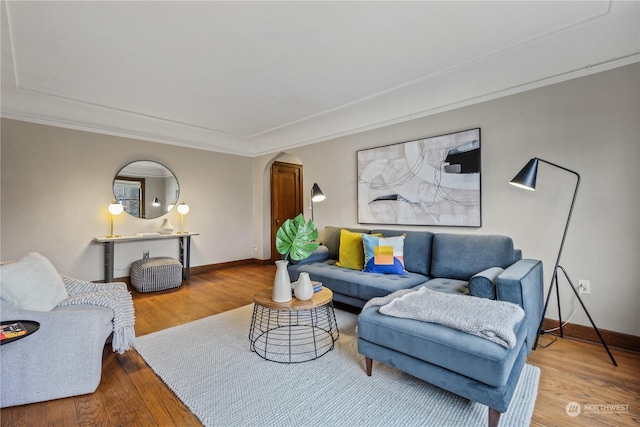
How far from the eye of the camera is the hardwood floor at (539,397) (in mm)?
1574

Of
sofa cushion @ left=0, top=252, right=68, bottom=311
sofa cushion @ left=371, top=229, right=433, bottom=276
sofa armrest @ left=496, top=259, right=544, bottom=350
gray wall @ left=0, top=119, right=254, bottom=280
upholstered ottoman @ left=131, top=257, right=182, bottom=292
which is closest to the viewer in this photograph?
sofa cushion @ left=0, top=252, right=68, bottom=311

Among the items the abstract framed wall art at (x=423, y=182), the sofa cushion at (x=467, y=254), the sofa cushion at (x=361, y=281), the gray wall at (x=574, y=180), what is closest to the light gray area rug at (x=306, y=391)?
the sofa cushion at (x=361, y=281)

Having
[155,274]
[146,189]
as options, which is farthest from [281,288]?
[146,189]

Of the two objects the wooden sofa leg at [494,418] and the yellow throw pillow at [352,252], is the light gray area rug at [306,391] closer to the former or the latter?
the wooden sofa leg at [494,418]

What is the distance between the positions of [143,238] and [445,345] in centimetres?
420

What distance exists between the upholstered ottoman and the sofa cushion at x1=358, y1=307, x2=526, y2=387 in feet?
10.7

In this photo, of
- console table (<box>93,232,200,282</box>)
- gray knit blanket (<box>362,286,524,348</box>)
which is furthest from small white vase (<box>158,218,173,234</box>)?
gray knit blanket (<box>362,286,524,348</box>)

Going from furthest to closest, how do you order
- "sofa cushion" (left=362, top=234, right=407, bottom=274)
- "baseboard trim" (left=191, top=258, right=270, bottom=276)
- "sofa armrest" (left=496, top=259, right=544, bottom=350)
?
"baseboard trim" (left=191, top=258, right=270, bottom=276) → "sofa cushion" (left=362, top=234, right=407, bottom=274) → "sofa armrest" (left=496, top=259, right=544, bottom=350)

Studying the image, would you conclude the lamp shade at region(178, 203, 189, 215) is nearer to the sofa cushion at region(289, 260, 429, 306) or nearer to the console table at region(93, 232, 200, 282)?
the console table at region(93, 232, 200, 282)

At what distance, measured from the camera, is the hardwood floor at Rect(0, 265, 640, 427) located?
→ 1.57 meters

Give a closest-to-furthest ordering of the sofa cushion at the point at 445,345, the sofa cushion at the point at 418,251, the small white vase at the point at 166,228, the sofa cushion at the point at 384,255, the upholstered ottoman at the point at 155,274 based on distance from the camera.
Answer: the sofa cushion at the point at 445,345, the sofa cushion at the point at 384,255, the sofa cushion at the point at 418,251, the upholstered ottoman at the point at 155,274, the small white vase at the point at 166,228

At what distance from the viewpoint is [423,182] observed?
342cm

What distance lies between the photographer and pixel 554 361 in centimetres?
217

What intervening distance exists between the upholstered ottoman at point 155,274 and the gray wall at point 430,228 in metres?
0.48
